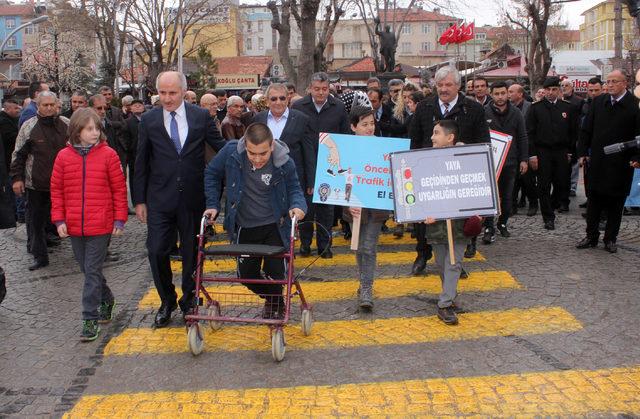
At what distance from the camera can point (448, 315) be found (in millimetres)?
5695

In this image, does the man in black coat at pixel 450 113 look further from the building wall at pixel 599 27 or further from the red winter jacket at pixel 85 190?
the building wall at pixel 599 27

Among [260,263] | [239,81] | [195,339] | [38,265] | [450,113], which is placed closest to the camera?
[195,339]

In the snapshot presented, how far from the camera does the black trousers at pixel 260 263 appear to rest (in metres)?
5.30

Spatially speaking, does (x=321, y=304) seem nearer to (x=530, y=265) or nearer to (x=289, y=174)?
(x=289, y=174)

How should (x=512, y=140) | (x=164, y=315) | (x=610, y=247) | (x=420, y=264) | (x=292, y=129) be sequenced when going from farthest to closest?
(x=512, y=140), (x=610, y=247), (x=292, y=129), (x=420, y=264), (x=164, y=315)

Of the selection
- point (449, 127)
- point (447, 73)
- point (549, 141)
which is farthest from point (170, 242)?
point (549, 141)

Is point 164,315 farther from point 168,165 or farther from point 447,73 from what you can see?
point 447,73

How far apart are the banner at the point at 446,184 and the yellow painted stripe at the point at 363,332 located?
96 centimetres

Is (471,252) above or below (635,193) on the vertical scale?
below

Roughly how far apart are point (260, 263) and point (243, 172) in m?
0.77

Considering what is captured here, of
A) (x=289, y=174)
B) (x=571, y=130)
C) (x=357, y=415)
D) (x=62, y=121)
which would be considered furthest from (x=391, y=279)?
(x=571, y=130)

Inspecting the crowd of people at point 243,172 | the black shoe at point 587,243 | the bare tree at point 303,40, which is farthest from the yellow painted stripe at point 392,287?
the bare tree at point 303,40

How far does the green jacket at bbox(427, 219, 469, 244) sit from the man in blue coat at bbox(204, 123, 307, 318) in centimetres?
129

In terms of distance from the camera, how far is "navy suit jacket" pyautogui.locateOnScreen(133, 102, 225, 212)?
5.54 metres
